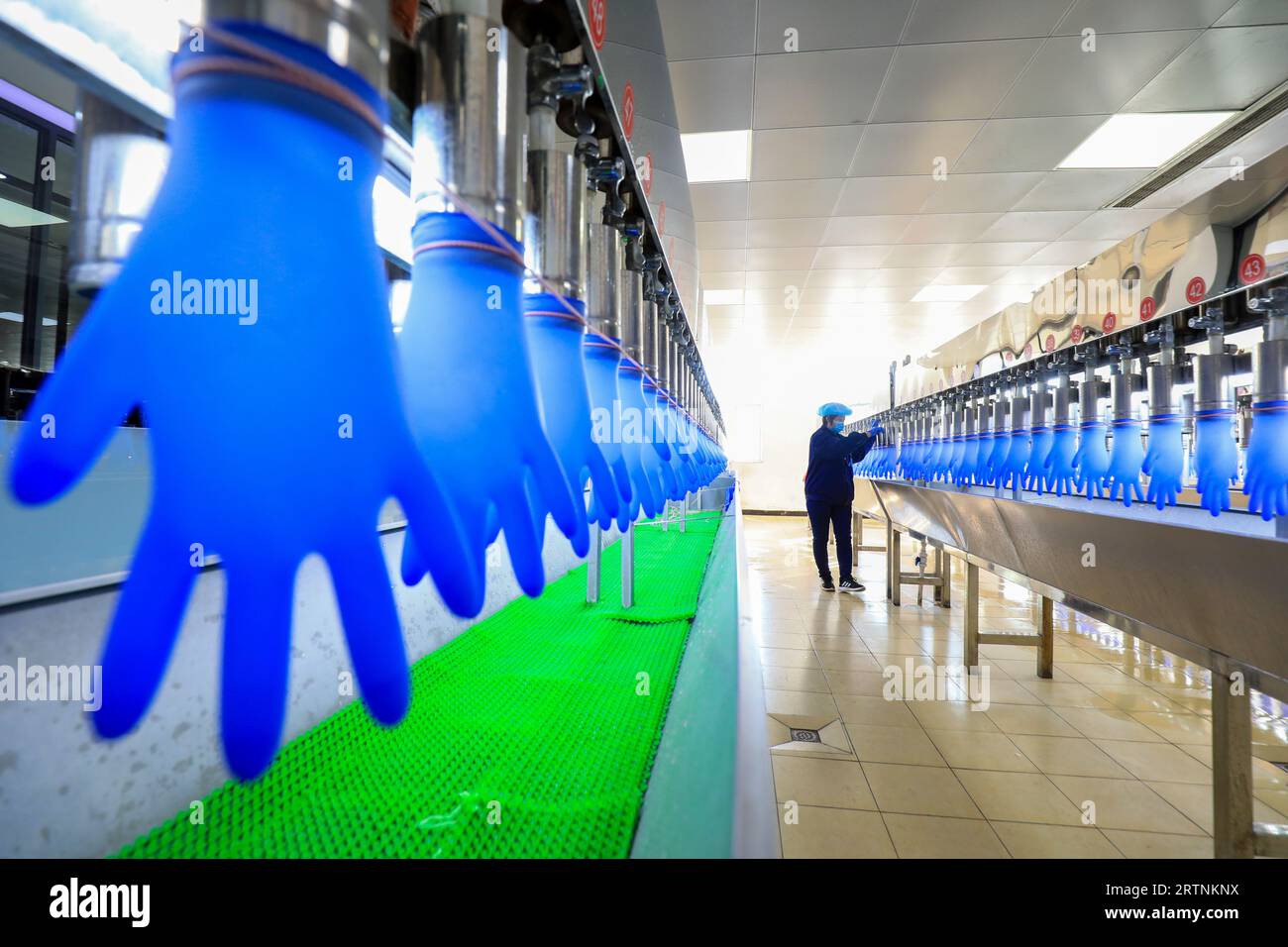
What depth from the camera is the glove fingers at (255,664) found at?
0.20 meters

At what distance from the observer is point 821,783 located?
6.12 feet

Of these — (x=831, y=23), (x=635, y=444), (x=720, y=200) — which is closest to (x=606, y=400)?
(x=635, y=444)

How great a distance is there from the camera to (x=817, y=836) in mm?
1597

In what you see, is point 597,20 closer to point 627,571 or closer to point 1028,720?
point 627,571

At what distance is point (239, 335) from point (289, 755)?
2.49ft

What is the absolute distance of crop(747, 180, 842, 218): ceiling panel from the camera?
3615 mm

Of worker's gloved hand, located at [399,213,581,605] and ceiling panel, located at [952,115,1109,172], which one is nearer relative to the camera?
worker's gloved hand, located at [399,213,581,605]

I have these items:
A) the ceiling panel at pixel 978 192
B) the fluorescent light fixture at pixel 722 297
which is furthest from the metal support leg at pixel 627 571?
the fluorescent light fixture at pixel 722 297

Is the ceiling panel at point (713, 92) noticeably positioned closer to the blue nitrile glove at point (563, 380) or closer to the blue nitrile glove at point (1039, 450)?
the blue nitrile glove at point (1039, 450)

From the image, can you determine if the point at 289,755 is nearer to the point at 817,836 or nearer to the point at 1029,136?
the point at 817,836

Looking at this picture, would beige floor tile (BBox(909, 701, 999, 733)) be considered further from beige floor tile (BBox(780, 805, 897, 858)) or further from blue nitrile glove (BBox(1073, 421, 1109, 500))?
blue nitrile glove (BBox(1073, 421, 1109, 500))

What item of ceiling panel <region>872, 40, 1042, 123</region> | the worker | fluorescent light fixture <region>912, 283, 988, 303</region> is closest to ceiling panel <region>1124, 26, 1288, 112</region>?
ceiling panel <region>872, 40, 1042, 123</region>
